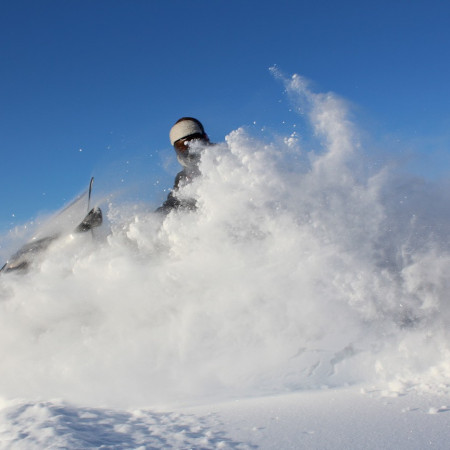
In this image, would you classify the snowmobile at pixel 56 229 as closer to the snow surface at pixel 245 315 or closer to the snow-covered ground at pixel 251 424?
the snow surface at pixel 245 315

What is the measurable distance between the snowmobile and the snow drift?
210 millimetres

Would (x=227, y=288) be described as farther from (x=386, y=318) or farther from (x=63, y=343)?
(x=63, y=343)

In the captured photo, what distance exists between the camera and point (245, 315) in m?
3.76

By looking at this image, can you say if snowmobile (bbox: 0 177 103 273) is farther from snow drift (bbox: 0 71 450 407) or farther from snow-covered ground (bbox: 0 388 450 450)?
snow-covered ground (bbox: 0 388 450 450)

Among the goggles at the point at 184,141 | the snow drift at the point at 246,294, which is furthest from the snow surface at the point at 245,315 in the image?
the goggles at the point at 184,141

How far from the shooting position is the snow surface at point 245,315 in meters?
2.37

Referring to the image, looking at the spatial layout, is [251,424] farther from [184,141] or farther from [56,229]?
[184,141]

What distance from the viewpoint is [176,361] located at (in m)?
3.54

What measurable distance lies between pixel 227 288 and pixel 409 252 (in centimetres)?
197

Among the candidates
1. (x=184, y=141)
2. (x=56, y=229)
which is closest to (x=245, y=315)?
(x=56, y=229)

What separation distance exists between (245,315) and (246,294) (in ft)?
0.71

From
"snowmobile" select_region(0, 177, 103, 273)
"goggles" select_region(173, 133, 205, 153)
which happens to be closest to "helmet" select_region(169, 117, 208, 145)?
"goggles" select_region(173, 133, 205, 153)

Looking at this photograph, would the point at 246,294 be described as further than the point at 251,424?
Yes

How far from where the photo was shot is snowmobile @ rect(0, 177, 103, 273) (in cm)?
487
